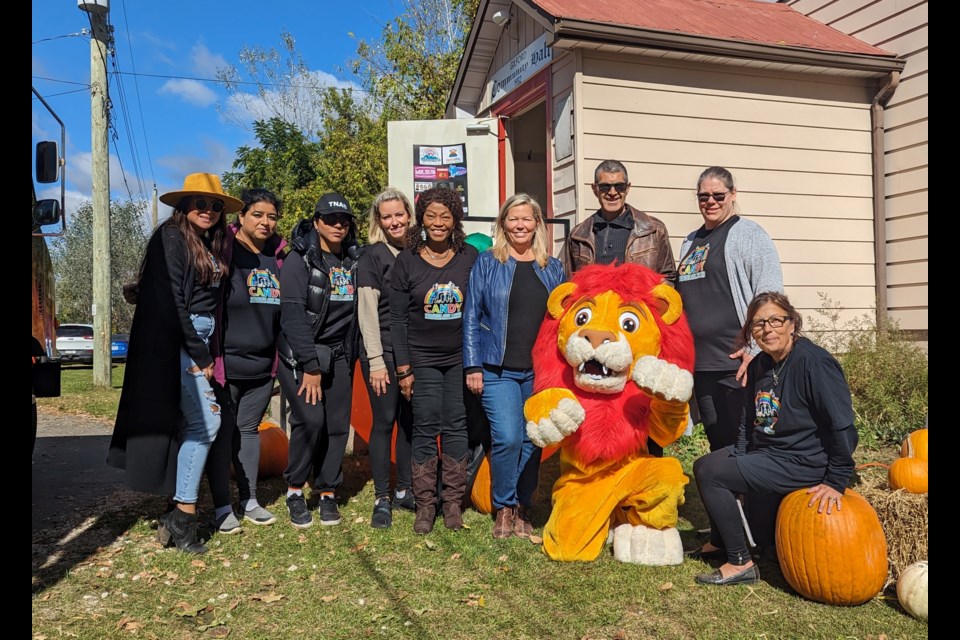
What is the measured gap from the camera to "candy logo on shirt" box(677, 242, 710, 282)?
4078mm

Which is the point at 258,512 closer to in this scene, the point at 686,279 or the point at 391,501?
the point at 391,501

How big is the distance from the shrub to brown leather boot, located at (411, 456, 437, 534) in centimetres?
434

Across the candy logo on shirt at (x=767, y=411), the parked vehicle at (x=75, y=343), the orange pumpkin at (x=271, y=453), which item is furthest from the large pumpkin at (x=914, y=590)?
the parked vehicle at (x=75, y=343)

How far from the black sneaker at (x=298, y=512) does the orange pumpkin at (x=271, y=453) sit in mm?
1242

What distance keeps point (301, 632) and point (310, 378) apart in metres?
1.75

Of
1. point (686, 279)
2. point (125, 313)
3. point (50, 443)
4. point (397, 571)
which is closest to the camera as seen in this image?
point (397, 571)

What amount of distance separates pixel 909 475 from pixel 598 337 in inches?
89.4

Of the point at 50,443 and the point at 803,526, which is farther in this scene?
the point at 50,443

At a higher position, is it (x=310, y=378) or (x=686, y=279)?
(x=686, y=279)

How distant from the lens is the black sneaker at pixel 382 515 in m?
4.58

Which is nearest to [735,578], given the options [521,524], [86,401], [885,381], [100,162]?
[521,524]

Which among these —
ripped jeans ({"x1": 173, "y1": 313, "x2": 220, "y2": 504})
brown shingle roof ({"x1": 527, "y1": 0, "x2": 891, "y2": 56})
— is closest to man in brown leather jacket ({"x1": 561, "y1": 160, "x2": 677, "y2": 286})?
ripped jeans ({"x1": 173, "y1": 313, "x2": 220, "y2": 504})
